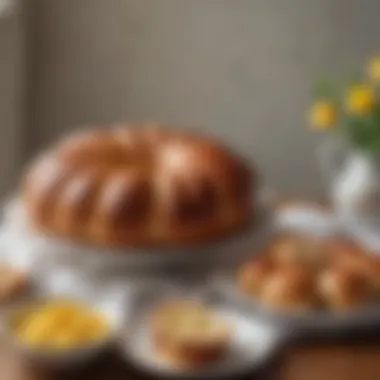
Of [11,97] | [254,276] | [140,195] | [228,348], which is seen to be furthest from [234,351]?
[11,97]

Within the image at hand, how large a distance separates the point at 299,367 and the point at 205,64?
1043 millimetres

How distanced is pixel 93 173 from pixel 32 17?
853mm

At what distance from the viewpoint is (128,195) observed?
1.09m

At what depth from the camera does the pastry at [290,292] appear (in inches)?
39.7

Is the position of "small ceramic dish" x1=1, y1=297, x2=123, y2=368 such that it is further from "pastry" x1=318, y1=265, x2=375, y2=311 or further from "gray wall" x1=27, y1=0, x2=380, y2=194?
"gray wall" x1=27, y1=0, x2=380, y2=194

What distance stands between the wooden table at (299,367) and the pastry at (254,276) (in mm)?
81

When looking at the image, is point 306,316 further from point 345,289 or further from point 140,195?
point 140,195

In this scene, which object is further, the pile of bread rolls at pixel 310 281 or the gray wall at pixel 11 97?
the gray wall at pixel 11 97

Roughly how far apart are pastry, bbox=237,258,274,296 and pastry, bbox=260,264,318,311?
0.01 metres

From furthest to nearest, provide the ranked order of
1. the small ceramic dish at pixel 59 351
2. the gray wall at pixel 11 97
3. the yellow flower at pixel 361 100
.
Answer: the gray wall at pixel 11 97 → the yellow flower at pixel 361 100 → the small ceramic dish at pixel 59 351

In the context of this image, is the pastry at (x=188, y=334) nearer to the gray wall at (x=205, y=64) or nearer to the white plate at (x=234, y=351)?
the white plate at (x=234, y=351)

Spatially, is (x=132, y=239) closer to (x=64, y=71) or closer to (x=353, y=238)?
(x=353, y=238)

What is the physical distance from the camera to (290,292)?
1.01 m

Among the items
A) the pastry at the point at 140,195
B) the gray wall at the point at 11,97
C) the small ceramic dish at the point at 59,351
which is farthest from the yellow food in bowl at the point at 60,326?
the gray wall at the point at 11,97
